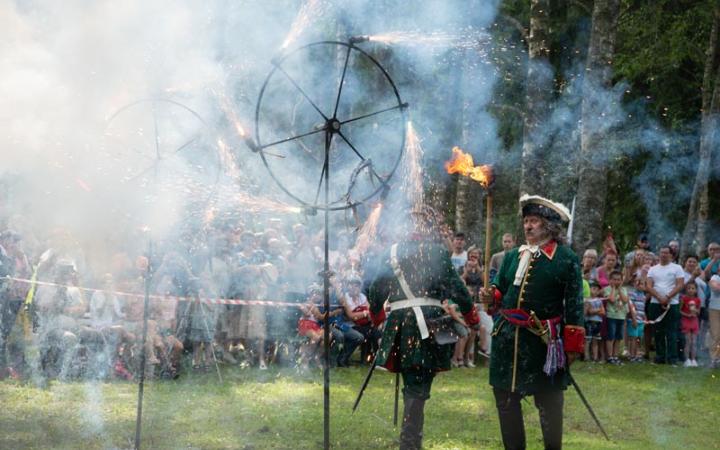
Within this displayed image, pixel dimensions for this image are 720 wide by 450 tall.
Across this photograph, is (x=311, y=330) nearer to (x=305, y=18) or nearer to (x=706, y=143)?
(x=305, y=18)

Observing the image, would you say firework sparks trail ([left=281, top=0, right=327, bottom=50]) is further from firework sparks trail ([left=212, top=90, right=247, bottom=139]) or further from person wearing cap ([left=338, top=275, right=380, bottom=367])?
person wearing cap ([left=338, top=275, right=380, bottom=367])

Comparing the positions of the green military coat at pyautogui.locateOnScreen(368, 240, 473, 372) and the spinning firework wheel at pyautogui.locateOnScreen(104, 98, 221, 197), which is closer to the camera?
the green military coat at pyautogui.locateOnScreen(368, 240, 473, 372)

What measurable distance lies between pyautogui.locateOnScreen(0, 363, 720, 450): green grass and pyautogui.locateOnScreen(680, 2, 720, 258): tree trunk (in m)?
8.75

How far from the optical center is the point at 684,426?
8.78m

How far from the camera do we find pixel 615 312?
43.1 ft

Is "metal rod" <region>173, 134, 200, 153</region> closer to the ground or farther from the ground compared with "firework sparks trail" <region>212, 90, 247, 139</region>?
closer to the ground

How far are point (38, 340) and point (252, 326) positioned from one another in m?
2.46

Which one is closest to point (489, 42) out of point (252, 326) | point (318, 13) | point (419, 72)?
point (419, 72)

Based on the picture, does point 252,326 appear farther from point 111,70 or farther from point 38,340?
point 111,70

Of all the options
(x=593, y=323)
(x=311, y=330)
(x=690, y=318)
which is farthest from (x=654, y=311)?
(x=311, y=330)

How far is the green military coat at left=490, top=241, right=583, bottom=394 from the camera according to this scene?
628 cm

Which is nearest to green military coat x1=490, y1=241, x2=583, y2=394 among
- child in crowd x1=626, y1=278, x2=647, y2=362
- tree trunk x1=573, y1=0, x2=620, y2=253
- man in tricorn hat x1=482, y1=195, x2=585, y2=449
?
man in tricorn hat x1=482, y1=195, x2=585, y2=449

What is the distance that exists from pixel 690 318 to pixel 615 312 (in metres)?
1.11

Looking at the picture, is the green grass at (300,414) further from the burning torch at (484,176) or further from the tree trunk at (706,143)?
the tree trunk at (706,143)
